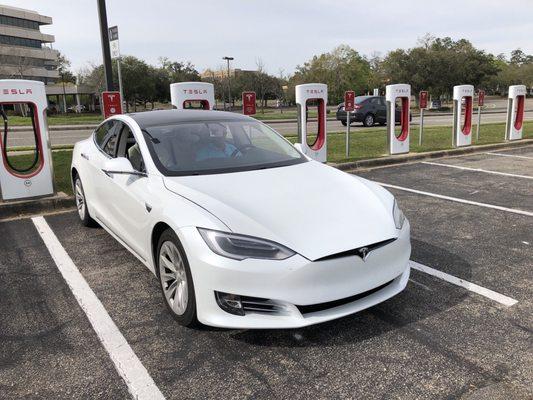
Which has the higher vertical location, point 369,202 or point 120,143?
point 120,143

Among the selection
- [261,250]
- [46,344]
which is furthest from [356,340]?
[46,344]

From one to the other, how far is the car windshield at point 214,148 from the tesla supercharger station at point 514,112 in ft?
37.9

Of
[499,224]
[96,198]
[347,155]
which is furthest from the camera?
[347,155]

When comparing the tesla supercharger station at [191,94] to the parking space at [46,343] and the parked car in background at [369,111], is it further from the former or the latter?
the parked car in background at [369,111]

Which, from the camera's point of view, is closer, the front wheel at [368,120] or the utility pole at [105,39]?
the utility pole at [105,39]

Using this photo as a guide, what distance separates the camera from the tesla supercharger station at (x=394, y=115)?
1072 centimetres

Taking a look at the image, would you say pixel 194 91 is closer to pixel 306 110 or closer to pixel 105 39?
pixel 306 110

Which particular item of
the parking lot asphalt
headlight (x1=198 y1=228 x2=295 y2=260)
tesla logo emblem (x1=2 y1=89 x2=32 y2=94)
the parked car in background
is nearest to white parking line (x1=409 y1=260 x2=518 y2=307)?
the parking lot asphalt

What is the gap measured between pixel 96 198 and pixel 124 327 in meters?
2.01

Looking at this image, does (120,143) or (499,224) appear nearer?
(120,143)

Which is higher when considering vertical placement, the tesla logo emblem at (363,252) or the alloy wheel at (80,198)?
the tesla logo emblem at (363,252)

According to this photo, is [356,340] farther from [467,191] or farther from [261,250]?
[467,191]

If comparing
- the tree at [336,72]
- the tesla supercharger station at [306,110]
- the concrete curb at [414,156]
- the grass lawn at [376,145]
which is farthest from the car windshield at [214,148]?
the tree at [336,72]

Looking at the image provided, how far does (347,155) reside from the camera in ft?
35.3
